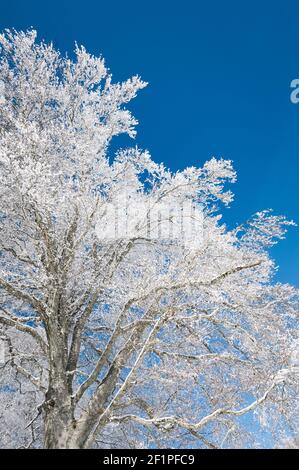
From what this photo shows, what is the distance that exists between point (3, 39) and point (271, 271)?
8.73 metres

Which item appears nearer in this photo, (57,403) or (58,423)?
(58,423)

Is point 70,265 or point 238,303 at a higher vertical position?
point 70,265

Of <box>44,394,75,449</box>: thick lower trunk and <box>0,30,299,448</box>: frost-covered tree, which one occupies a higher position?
<box>0,30,299,448</box>: frost-covered tree

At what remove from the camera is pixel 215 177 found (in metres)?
9.64

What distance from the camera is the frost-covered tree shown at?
6.98 m

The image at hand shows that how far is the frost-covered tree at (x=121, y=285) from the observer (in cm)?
698

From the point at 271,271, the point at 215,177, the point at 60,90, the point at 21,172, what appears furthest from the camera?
the point at 60,90

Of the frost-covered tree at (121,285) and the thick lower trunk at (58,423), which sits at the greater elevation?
the frost-covered tree at (121,285)

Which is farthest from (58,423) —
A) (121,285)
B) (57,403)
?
(121,285)

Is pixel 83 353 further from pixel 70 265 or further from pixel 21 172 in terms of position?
pixel 21 172

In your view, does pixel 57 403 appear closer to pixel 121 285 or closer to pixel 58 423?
pixel 58 423

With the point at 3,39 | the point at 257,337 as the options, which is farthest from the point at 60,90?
the point at 257,337

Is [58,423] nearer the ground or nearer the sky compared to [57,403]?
nearer the ground

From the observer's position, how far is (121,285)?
7836 millimetres
